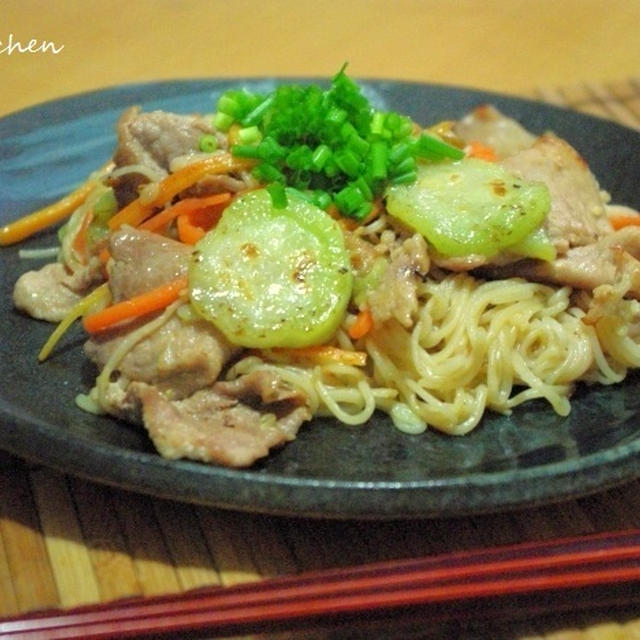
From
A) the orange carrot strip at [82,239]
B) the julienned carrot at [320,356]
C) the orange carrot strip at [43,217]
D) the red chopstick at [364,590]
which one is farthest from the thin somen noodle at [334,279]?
the red chopstick at [364,590]

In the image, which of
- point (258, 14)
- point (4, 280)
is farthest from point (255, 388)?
point (258, 14)

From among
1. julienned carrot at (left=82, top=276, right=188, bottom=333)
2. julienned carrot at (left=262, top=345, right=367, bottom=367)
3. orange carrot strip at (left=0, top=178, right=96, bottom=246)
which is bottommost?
orange carrot strip at (left=0, top=178, right=96, bottom=246)

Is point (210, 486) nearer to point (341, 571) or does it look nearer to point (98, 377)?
point (341, 571)

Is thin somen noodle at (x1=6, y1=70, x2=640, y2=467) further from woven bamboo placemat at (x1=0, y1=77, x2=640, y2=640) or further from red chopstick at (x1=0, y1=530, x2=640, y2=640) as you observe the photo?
red chopstick at (x1=0, y1=530, x2=640, y2=640)

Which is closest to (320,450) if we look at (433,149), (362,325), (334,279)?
(362,325)

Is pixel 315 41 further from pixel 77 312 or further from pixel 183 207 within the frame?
pixel 77 312

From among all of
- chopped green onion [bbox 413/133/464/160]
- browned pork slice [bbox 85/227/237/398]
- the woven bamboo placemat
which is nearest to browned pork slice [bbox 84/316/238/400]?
browned pork slice [bbox 85/227/237/398]
